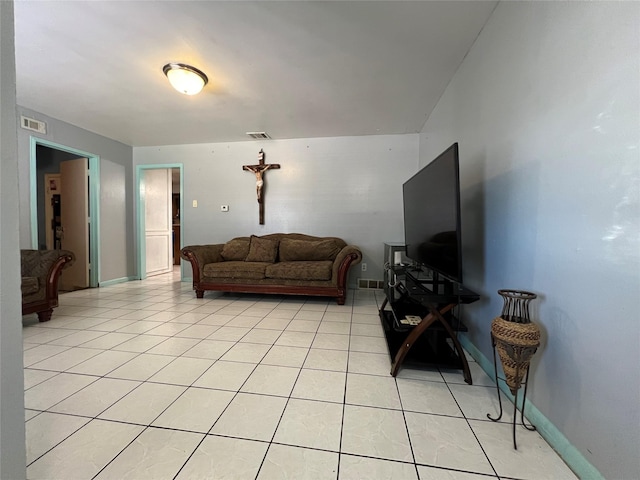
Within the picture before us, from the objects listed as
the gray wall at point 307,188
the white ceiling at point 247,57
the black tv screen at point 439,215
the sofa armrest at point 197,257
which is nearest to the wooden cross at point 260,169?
the gray wall at point 307,188

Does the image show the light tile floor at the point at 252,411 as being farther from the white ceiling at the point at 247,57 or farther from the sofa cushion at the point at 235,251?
the white ceiling at the point at 247,57

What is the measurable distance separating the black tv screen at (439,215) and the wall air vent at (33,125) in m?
4.59

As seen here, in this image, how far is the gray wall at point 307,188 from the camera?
3922 millimetres

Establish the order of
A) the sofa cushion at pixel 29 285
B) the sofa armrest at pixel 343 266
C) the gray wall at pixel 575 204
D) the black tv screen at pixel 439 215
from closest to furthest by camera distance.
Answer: the gray wall at pixel 575 204, the black tv screen at pixel 439 215, the sofa cushion at pixel 29 285, the sofa armrest at pixel 343 266

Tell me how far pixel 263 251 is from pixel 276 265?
1.63 ft

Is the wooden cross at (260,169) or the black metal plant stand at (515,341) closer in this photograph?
the black metal plant stand at (515,341)

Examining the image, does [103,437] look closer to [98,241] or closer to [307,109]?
[307,109]

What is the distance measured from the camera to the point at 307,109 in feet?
9.91

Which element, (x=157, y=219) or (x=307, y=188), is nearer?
(x=307, y=188)

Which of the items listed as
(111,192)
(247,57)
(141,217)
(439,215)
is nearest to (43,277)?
(111,192)

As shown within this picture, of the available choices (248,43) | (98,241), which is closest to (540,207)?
(248,43)

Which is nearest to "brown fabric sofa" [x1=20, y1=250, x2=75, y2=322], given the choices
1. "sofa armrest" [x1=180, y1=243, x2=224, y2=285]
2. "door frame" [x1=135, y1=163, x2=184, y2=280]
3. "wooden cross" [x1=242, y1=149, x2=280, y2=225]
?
"sofa armrest" [x1=180, y1=243, x2=224, y2=285]

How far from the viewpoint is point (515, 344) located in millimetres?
1040

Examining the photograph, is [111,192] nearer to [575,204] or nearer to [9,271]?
[9,271]
